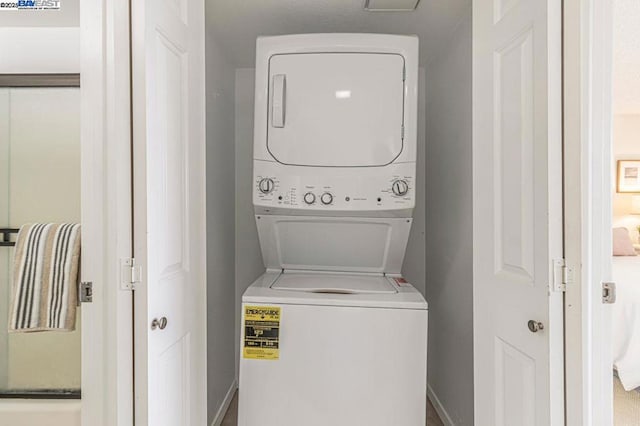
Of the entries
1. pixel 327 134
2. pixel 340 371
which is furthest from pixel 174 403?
pixel 327 134

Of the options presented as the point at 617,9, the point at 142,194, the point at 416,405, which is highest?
the point at 617,9

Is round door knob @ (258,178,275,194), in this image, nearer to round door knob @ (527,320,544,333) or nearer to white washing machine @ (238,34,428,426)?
white washing machine @ (238,34,428,426)

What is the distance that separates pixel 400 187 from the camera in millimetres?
1995

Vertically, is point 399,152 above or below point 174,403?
above

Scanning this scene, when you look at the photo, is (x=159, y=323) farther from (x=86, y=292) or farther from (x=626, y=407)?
(x=626, y=407)

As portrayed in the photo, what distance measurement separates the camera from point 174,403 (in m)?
1.35

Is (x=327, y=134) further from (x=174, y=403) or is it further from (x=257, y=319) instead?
(x=174, y=403)

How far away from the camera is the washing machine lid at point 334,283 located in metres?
1.92

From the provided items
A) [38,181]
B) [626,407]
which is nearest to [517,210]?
[38,181]

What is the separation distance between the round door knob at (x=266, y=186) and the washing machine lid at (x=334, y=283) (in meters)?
0.43

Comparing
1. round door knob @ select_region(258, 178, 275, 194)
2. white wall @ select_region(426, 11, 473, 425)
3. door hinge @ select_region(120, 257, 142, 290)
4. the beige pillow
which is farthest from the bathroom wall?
the beige pillow

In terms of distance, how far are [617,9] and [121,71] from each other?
86.0 inches

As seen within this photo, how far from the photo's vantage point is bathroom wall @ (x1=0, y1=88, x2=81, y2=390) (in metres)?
1.29

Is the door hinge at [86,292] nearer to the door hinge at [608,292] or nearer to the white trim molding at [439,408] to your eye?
the door hinge at [608,292]
